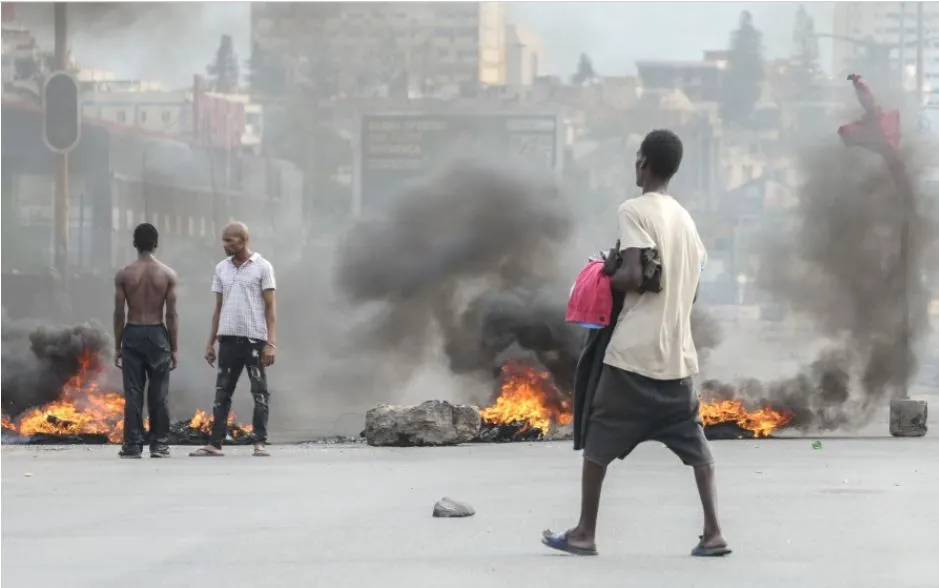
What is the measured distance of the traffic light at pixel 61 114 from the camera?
71.1 feet

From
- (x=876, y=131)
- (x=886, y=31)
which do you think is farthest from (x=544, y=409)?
(x=886, y=31)

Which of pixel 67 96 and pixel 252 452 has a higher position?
pixel 67 96

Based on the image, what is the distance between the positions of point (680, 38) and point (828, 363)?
5184 mm

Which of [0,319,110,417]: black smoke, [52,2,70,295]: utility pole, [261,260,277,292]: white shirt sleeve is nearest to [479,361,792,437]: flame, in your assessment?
[261,260,277,292]: white shirt sleeve

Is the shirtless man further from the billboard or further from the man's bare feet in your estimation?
the billboard

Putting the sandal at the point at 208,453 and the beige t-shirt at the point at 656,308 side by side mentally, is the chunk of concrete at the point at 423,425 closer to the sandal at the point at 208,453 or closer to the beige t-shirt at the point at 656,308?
the sandal at the point at 208,453

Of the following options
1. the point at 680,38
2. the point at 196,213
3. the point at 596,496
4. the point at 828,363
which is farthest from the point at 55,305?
the point at 596,496

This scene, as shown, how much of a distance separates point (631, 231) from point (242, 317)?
5.58 m

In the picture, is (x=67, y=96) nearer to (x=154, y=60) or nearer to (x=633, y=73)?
(x=154, y=60)

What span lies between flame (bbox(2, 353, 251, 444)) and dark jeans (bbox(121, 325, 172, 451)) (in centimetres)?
233

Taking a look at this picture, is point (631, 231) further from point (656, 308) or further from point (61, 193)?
point (61, 193)

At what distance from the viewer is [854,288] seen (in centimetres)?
1709

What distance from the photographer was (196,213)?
22828 millimetres

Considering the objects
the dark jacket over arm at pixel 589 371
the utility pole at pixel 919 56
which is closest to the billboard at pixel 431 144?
the utility pole at pixel 919 56
